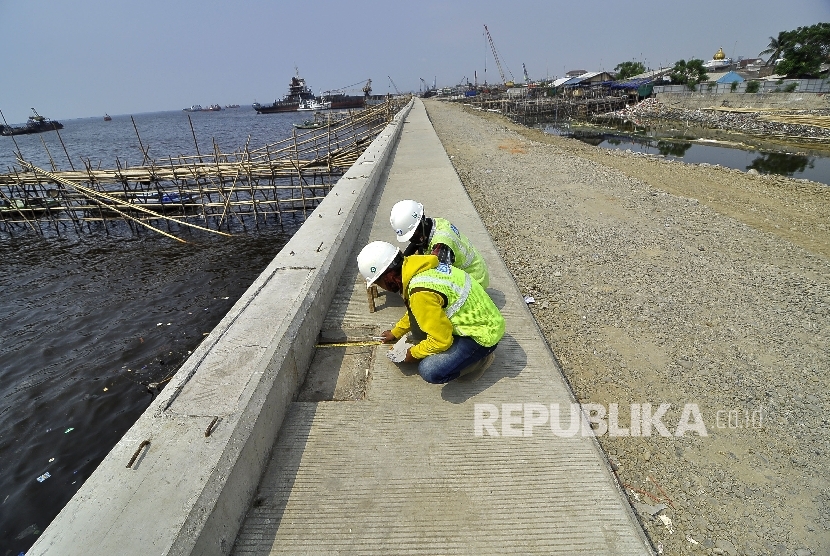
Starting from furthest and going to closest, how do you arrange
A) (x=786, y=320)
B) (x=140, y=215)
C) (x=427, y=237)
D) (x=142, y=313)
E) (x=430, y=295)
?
(x=140, y=215) < (x=142, y=313) < (x=786, y=320) < (x=427, y=237) < (x=430, y=295)

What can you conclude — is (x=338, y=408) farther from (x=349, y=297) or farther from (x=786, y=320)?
(x=786, y=320)

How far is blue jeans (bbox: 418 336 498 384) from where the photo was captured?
126 inches

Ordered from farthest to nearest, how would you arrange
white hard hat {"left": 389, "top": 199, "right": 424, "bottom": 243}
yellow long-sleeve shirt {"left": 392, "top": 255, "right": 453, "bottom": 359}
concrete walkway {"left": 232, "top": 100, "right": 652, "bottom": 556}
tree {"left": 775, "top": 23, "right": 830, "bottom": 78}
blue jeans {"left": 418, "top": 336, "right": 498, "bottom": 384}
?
tree {"left": 775, "top": 23, "right": 830, "bottom": 78} → white hard hat {"left": 389, "top": 199, "right": 424, "bottom": 243} → blue jeans {"left": 418, "top": 336, "right": 498, "bottom": 384} → yellow long-sleeve shirt {"left": 392, "top": 255, "right": 453, "bottom": 359} → concrete walkway {"left": 232, "top": 100, "right": 652, "bottom": 556}

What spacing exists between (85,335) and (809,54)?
6060cm

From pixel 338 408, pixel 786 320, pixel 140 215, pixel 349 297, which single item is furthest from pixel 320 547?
pixel 140 215

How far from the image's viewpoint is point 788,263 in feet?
21.1

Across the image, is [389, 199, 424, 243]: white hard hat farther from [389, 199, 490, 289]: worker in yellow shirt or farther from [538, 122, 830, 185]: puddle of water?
[538, 122, 830, 185]: puddle of water

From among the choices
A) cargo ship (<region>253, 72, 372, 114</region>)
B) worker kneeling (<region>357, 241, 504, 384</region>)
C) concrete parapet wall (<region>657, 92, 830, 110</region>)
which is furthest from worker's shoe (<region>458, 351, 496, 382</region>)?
cargo ship (<region>253, 72, 372, 114</region>)

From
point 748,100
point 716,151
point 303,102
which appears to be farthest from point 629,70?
point 303,102

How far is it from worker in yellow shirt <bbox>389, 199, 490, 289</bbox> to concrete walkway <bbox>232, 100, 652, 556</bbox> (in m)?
0.91

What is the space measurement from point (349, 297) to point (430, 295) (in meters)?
2.07

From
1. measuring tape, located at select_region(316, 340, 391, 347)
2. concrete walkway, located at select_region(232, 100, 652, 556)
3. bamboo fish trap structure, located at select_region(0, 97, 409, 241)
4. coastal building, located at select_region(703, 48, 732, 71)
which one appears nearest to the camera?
concrete walkway, located at select_region(232, 100, 652, 556)

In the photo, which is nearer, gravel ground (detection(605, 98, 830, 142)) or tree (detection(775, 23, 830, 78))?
gravel ground (detection(605, 98, 830, 142))

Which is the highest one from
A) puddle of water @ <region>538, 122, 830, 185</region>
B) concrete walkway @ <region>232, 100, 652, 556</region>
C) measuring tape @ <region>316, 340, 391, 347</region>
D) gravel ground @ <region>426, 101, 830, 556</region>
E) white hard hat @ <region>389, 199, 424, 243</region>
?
white hard hat @ <region>389, 199, 424, 243</region>
